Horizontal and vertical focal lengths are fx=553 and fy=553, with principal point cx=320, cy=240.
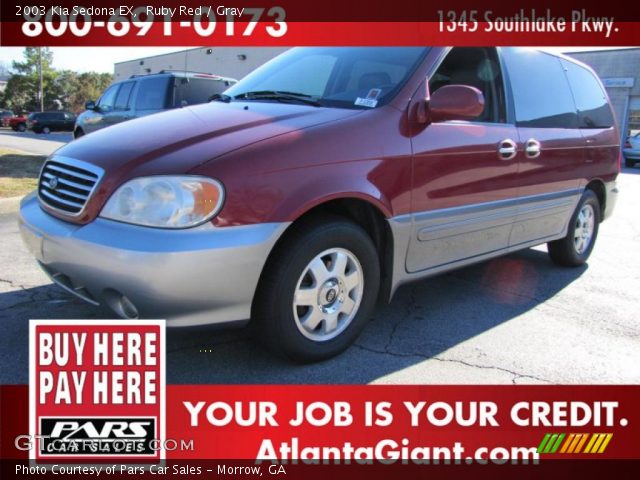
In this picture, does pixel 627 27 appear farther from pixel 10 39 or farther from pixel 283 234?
pixel 10 39

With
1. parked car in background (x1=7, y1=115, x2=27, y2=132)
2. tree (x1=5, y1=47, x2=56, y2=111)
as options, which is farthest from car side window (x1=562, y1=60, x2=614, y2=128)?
tree (x1=5, y1=47, x2=56, y2=111)

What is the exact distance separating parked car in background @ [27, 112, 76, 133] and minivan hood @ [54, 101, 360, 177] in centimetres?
3525

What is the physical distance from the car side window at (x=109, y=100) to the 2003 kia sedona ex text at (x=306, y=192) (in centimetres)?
756

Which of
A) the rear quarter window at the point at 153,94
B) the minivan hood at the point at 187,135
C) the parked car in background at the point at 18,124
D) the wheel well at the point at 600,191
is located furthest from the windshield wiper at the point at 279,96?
the parked car in background at the point at 18,124

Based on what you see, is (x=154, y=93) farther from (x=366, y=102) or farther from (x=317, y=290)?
(x=317, y=290)

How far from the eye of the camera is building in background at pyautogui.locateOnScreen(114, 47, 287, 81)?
28812 mm

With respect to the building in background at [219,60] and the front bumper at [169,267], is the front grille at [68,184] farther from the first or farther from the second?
the building in background at [219,60]

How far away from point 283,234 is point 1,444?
144 cm

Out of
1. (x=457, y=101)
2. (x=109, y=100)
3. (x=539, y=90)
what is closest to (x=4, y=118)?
(x=109, y=100)

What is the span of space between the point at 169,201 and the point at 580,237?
395cm

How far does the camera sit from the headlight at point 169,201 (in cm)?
233

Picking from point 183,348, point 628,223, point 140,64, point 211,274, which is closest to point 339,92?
point 211,274

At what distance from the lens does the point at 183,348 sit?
297cm

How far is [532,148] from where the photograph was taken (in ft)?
12.7
